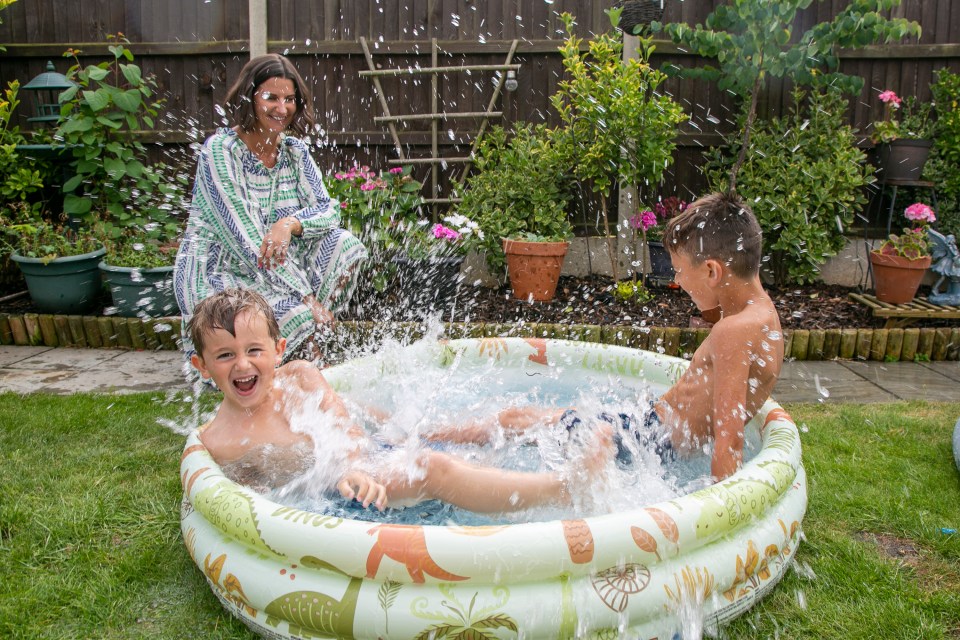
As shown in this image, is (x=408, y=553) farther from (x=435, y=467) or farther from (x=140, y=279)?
(x=140, y=279)

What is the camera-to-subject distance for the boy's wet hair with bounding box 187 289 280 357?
2279mm

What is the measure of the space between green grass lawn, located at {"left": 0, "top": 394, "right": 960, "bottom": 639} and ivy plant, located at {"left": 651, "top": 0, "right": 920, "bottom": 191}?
2558 millimetres

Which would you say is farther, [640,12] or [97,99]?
[97,99]

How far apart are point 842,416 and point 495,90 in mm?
3605

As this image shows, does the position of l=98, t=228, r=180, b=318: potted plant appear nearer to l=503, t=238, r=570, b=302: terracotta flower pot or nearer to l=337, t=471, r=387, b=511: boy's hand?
l=503, t=238, r=570, b=302: terracotta flower pot

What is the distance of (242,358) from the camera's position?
2297 millimetres

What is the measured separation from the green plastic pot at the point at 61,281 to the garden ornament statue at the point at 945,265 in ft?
18.7

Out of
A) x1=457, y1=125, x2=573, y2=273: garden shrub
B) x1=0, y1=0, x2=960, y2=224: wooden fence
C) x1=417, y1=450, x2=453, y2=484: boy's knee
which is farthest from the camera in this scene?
x1=0, y1=0, x2=960, y2=224: wooden fence

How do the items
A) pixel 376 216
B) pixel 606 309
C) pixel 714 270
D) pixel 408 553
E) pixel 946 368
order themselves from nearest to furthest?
pixel 408 553, pixel 714 270, pixel 946 368, pixel 606 309, pixel 376 216

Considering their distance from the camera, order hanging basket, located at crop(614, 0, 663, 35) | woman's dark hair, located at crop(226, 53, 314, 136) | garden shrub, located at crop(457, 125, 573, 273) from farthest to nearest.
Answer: garden shrub, located at crop(457, 125, 573, 273), hanging basket, located at crop(614, 0, 663, 35), woman's dark hair, located at crop(226, 53, 314, 136)

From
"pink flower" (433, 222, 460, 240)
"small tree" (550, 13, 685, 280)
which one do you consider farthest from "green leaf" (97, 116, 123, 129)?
"small tree" (550, 13, 685, 280)

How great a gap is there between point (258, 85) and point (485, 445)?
180 centimetres

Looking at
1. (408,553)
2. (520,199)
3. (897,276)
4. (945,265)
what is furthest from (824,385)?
(408,553)

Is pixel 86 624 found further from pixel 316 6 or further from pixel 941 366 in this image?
pixel 316 6
